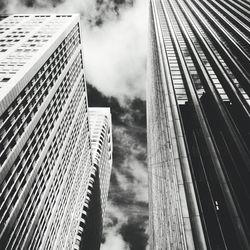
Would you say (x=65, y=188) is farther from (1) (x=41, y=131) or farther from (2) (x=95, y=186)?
(2) (x=95, y=186)

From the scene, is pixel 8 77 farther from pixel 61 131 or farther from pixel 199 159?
pixel 199 159

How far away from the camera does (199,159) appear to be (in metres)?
31.1

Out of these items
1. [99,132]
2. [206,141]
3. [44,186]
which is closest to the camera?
[206,141]

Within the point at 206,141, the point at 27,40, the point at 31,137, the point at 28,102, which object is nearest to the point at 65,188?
the point at 31,137

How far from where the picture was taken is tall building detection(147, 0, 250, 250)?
79.2 feet

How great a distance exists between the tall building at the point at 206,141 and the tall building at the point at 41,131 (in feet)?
68.9

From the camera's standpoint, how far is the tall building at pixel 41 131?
38719 mm

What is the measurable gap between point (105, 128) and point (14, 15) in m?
57.8

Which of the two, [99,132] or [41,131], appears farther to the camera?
[99,132]

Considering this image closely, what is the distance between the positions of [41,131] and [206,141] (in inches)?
1173

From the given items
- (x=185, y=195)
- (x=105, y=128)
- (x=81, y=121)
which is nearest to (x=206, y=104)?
(x=185, y=195)

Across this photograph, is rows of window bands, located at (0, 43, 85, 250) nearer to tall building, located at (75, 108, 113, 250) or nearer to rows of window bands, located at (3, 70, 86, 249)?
rows of window bands, located at (3, 70, 86, 249)

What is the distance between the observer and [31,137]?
45688 mm

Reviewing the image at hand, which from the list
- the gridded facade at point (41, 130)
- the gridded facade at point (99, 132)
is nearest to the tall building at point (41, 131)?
the gridded facade at point (41, 130)
